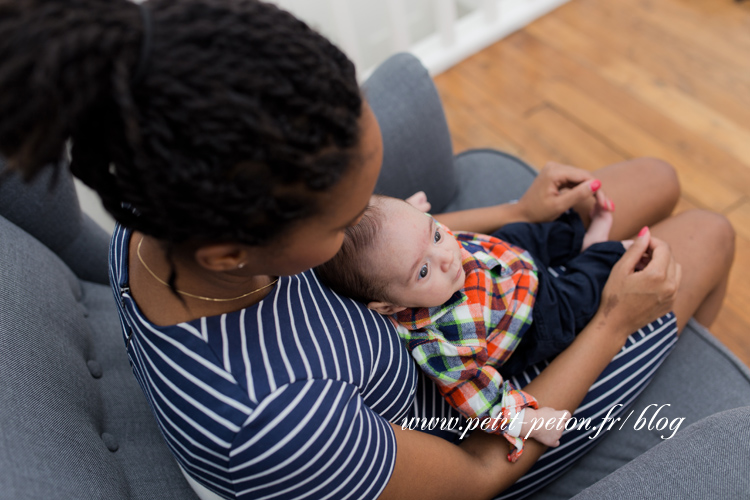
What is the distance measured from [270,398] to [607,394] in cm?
68

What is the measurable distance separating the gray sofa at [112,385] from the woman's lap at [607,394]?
2.3 inches

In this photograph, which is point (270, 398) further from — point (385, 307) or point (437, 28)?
point (437, 28)

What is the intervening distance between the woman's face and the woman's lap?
57 centimetres

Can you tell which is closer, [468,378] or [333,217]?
[333,217]

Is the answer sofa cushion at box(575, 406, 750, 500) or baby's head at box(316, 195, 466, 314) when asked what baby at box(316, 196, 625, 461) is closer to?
baby's head at box(316, 195, 466, 314)

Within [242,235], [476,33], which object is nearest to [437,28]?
[476,33]

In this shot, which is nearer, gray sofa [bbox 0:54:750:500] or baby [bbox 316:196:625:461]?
gray sofa [bbox 0:54:750:500]

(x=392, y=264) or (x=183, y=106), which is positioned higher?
(x=183, y=106)

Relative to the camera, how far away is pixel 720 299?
131 cm

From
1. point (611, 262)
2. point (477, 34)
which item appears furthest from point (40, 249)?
point (477, 34)

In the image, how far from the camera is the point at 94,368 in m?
0.93

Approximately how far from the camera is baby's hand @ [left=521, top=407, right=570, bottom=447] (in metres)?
0.91

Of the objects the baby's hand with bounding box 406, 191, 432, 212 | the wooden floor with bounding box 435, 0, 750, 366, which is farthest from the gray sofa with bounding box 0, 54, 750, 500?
the wooden floor with bounding box 435, 0, 750, 366

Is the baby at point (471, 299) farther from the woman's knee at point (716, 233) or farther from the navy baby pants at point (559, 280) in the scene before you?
the woman's knee at point (716, 233)
